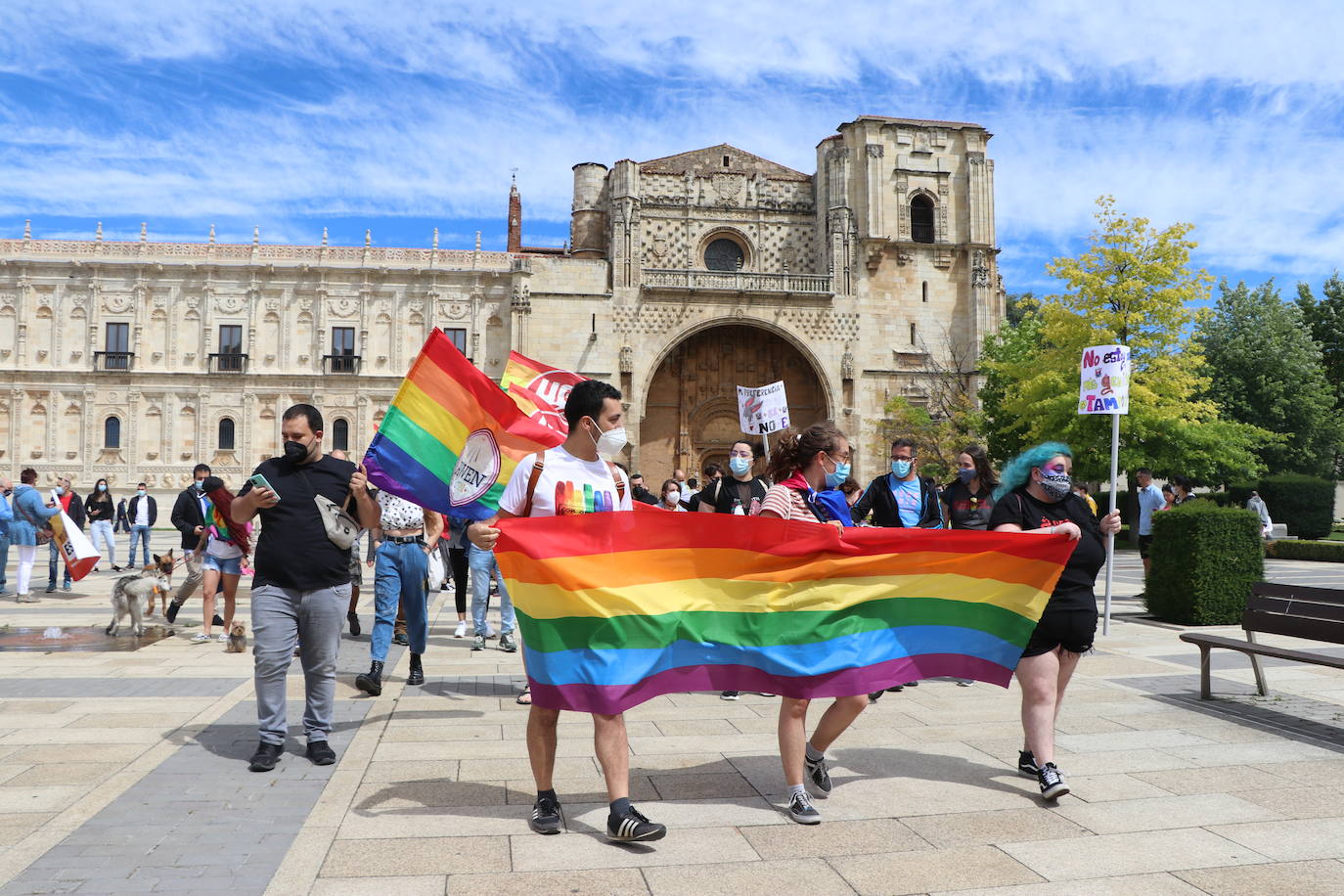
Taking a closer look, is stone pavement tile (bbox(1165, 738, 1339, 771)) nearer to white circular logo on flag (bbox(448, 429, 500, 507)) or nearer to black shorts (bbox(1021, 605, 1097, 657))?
black shorts (bbox(1021, 605, 1097, 657))

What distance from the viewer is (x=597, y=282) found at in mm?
41031

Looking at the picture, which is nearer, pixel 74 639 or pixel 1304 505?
pixel 74 639

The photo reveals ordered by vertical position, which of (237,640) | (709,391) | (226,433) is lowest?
(237,640)

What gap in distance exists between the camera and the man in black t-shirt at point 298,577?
5.77 meters

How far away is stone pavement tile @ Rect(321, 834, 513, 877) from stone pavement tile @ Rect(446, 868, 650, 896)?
0.39ft

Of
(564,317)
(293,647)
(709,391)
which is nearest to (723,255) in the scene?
(709,391)

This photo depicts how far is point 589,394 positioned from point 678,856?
7.03 feet

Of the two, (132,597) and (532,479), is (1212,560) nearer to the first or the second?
(532,479)

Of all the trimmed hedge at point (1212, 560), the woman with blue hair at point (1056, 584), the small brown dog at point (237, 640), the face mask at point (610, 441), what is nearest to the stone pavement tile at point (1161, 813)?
the woman with blue hair at point (1056, 584)

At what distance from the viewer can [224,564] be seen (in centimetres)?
1045

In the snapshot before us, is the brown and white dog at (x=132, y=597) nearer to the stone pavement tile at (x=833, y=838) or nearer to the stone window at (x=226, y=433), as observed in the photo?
the stone pavement tile at (x=833, y=838)

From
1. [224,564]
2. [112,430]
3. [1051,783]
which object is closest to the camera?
[1051,783]

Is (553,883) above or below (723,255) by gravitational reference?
below

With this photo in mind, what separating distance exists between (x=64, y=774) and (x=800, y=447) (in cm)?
437
